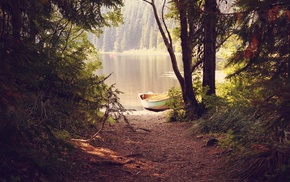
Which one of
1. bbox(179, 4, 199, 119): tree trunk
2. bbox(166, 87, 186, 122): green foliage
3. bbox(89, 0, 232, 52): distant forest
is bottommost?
bbox(166, 87, 186, 122): green foliage

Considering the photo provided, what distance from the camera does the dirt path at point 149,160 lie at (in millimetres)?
4844

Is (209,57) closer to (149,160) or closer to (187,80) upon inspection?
(187,80)

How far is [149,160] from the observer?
19.8ft

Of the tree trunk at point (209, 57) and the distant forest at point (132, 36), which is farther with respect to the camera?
the distant forest at point (132, 36)

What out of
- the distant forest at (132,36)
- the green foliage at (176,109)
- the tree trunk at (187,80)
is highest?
the distant forest at (132,36)

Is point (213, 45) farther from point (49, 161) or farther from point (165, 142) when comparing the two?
point (49, 161)

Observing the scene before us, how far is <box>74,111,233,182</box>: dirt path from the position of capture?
15.9ft

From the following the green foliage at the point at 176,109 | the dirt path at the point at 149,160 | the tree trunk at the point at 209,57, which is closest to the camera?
the dirt path at the point at 149,160

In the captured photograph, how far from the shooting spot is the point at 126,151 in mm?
6641

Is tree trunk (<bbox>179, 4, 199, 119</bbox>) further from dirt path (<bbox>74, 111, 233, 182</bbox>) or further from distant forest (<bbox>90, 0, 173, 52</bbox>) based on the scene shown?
distant forest (<bbox>90, 0, 173, 52</bbox>)

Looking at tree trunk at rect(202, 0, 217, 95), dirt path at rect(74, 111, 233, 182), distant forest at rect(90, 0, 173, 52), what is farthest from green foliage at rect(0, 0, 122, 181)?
distant forest at rect(90, 0, 173, 52)

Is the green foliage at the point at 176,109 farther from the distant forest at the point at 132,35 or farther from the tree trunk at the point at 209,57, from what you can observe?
the distant forest at the point at 132,35

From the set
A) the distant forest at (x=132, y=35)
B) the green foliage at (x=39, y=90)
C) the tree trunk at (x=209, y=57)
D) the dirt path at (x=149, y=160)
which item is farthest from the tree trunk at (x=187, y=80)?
the distant forest at (x=132, y=35)

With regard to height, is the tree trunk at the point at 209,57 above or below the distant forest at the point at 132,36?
below
